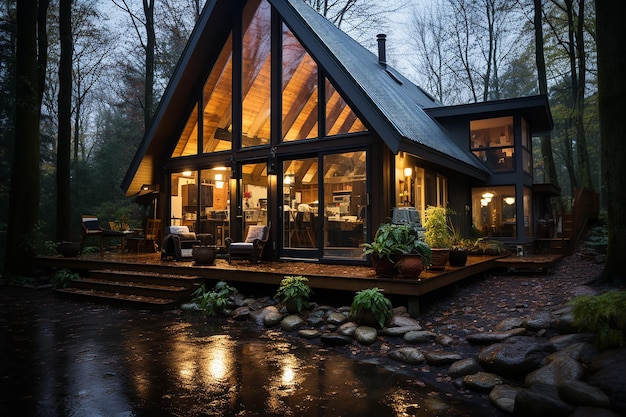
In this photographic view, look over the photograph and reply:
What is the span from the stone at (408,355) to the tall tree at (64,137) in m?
11.2

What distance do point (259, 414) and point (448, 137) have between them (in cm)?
1064

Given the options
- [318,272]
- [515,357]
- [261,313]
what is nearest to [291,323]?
[261,313]

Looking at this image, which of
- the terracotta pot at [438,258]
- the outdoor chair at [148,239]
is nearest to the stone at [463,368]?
the terracotta pot at [438,258]

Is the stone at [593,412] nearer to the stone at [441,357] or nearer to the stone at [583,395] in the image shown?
the stone at [583,395]

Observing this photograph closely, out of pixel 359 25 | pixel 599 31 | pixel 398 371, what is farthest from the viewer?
pixel 359 25

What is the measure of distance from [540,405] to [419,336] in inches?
82.5

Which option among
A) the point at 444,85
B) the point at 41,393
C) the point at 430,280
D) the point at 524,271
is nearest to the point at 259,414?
the point at 41,393

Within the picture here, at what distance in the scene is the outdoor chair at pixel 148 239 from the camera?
11828mm

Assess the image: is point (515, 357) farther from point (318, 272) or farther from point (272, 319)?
point (318, 272)

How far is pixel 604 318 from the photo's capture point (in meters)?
3.75

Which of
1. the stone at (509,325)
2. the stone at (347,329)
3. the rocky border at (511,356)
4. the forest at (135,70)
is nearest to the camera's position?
the rocky border at (511,356)

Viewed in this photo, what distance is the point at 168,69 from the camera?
20734mm

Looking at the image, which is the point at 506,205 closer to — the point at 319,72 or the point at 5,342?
the point at 319,72

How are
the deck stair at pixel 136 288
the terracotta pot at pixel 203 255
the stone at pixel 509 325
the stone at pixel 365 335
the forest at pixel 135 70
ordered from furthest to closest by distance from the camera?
the forest at pixel 135 70, the terracotta pot at pixel 203 255, the deck stair at pixel 136 288, the stone at pixel 365 335, the stone at pixel 509 325
